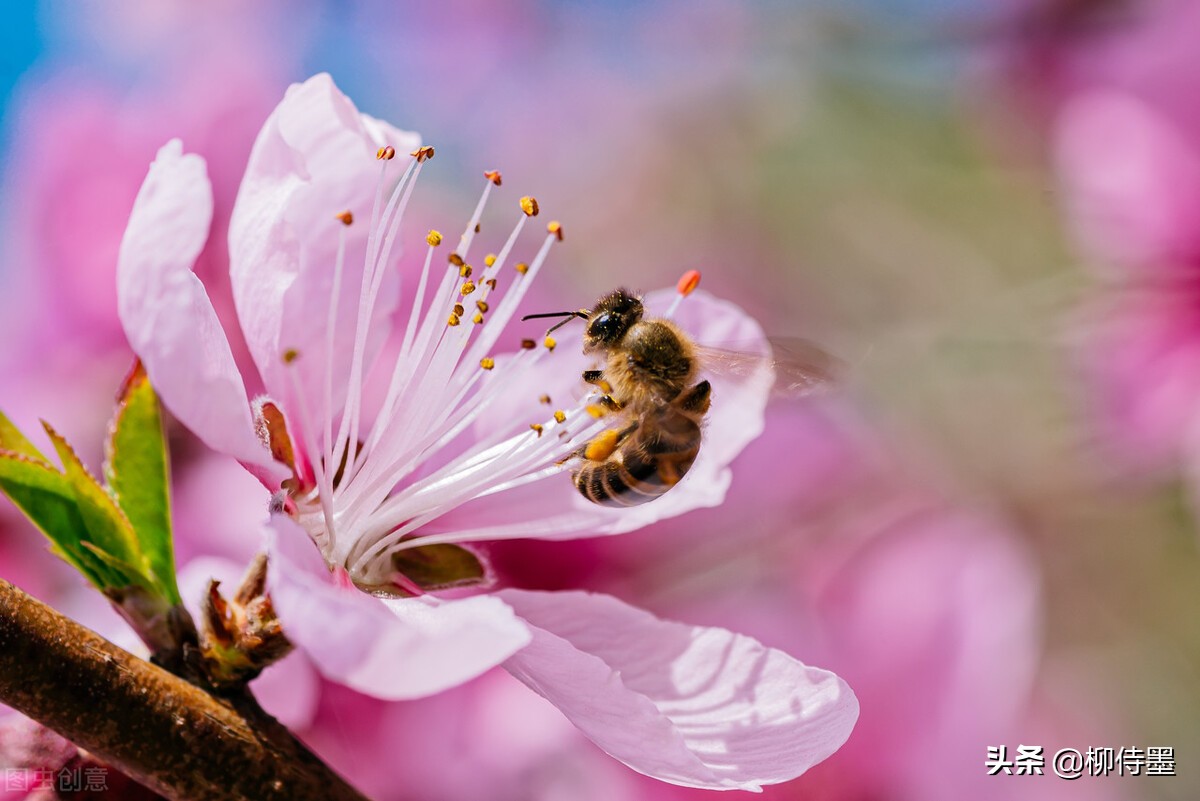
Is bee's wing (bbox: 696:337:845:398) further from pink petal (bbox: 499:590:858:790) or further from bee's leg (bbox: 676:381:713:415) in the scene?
pink petal (bbox: 499:590:858:790)

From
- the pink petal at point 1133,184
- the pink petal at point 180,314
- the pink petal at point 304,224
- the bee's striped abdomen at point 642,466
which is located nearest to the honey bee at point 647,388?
the bee's striped abdomen at point 642,466

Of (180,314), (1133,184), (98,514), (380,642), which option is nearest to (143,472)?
(98,514)

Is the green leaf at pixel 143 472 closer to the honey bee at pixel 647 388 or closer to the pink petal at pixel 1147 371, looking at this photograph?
the honey bee at pixel 647 388

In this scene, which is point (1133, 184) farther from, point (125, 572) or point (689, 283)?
point (125, 572)

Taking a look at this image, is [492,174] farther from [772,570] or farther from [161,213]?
[772,570]

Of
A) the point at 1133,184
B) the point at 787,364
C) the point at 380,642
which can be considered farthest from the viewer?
the point at 1133,184

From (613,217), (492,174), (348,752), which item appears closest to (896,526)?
(348,752)
